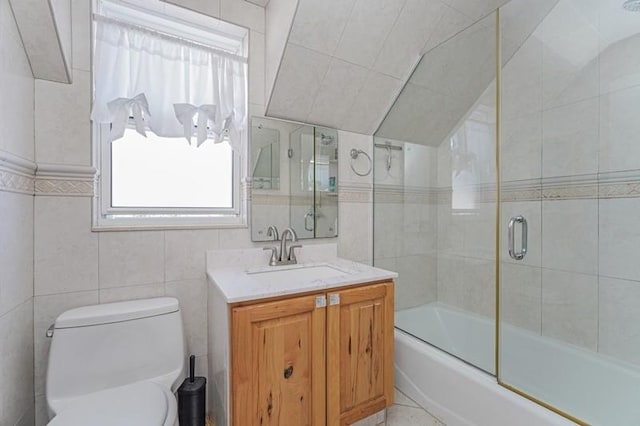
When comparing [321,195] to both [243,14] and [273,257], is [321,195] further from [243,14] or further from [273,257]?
[243,14]

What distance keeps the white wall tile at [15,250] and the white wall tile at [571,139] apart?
2.75m

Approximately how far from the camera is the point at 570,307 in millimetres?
1772

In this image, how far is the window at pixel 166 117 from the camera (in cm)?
143

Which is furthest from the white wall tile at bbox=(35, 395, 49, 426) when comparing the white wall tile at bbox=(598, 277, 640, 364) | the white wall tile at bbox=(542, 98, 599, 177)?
the white wall tile at bbox=(542, 98, 599, 177)

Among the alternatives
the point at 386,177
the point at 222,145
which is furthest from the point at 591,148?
the point at 222,145

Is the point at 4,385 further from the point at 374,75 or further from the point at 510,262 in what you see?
the point at 510,262

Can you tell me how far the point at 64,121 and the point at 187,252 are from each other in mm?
834

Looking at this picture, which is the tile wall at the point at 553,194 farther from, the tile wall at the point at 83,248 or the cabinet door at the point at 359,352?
the tile wall at the point at 83,248

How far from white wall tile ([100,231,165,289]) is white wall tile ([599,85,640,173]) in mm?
2519

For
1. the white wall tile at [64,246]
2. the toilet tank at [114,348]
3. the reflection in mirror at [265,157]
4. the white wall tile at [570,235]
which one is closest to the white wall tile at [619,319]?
the white wall tile at [570,235]

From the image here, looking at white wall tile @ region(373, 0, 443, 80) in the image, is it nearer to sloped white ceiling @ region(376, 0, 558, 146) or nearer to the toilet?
sloped white ceiling @ region(376, 0, 558, 146)

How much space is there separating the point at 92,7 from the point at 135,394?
179 cm

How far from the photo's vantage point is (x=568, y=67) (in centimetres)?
179

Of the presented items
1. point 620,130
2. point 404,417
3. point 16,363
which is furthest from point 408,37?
point 16,363
